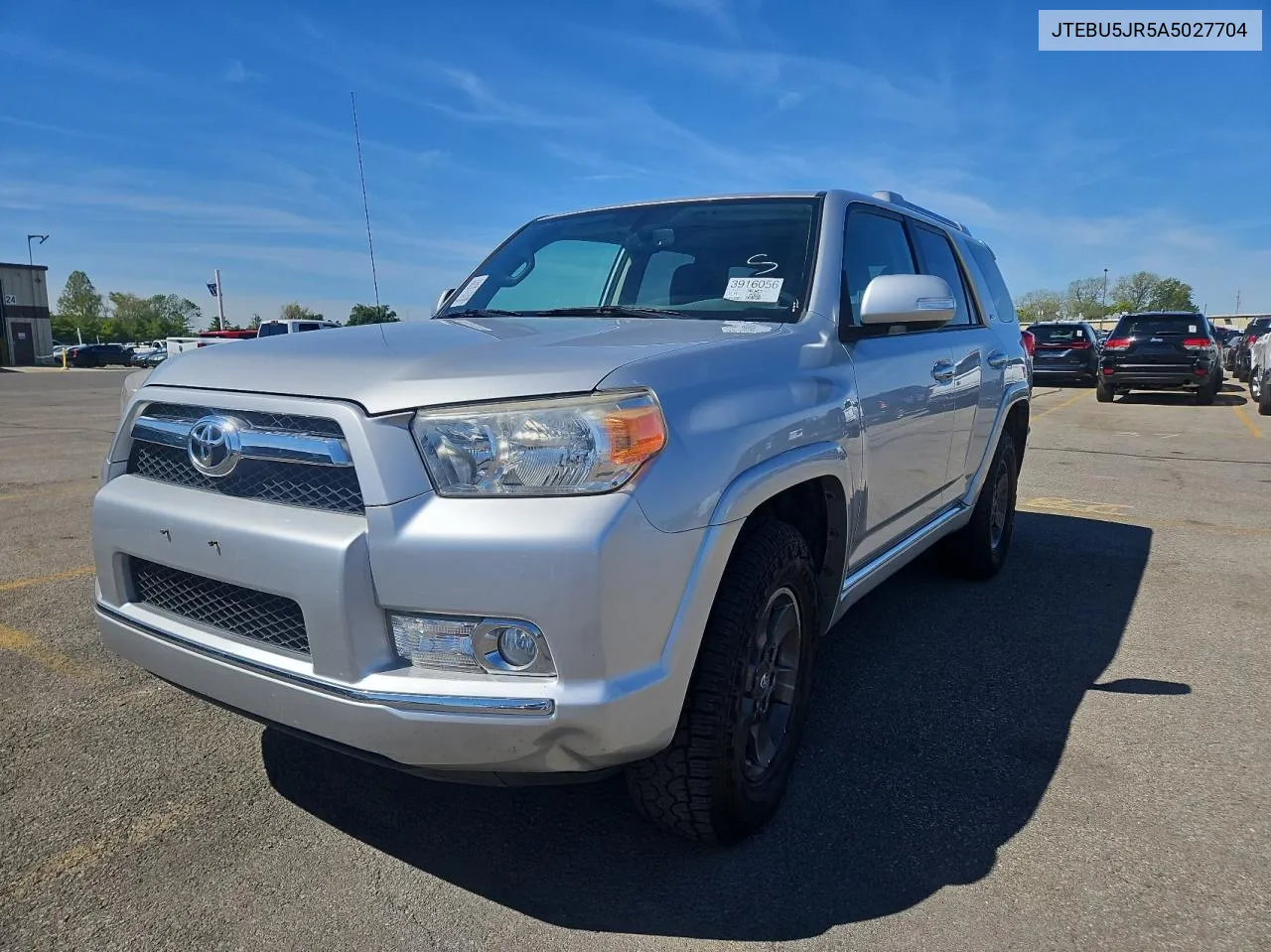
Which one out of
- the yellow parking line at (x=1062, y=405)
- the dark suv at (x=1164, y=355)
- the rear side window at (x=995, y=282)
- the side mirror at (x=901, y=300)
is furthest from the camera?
the dark suv at (x=1164, y=355)

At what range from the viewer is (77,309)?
351ft

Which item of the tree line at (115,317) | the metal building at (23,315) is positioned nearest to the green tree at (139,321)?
the tree line at (115,317)

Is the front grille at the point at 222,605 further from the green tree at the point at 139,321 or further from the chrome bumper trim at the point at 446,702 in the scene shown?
the green tree at the point at 139,321

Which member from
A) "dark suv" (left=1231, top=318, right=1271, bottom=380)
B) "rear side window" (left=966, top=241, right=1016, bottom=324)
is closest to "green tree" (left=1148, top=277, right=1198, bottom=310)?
"dark suv" (left=1231, top=318, right=1271, bottom=380)

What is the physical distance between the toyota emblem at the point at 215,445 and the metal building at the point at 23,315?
61.1 m

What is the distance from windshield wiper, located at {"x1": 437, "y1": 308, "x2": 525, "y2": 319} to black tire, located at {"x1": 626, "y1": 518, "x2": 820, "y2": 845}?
4.67ft

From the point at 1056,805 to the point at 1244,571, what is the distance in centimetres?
344

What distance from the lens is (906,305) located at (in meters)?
2.92

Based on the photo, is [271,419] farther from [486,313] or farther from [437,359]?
[486,313]

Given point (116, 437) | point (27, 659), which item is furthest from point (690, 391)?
point (27, 659)

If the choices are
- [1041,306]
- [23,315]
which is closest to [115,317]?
[23,315]

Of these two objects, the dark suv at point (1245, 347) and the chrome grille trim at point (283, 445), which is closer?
the chrome grille trim at point (283, 445)

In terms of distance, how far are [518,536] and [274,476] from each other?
0.67 meters

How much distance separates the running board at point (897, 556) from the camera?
3.14 m
